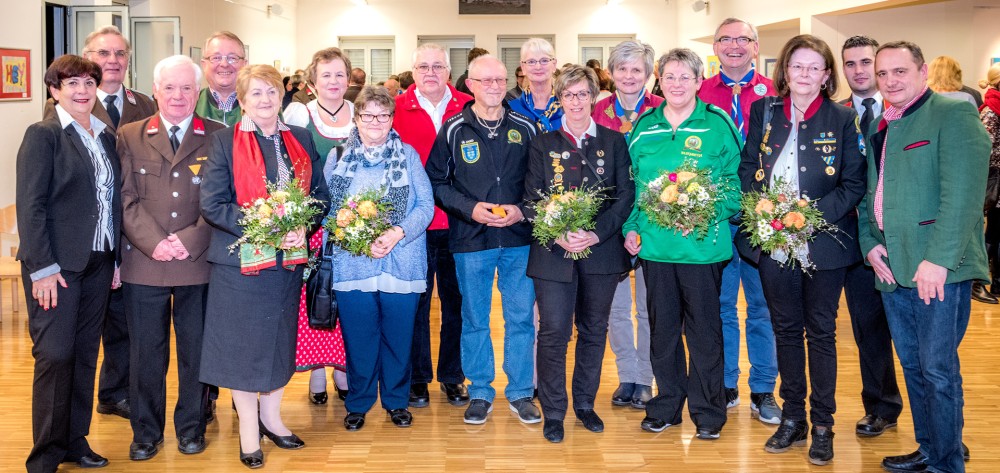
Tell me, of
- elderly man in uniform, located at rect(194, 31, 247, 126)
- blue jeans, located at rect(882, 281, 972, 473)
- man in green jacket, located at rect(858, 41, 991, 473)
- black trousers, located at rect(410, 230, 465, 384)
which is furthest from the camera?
black trousers, located at rect(410, 230, 465, 384)

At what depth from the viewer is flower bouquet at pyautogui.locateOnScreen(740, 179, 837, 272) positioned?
3.84 metres

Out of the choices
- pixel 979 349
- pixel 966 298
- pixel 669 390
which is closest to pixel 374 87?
pixel 669 390

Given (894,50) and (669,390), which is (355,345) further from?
(894,50)

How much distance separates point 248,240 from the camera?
155 inches

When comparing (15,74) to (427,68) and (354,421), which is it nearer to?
(427,68)

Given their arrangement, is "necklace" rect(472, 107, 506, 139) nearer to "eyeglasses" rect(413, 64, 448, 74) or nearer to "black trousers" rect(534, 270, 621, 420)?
"eyeglasses" rect(413, 64, 448, 74)

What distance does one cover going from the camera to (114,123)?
191 inches

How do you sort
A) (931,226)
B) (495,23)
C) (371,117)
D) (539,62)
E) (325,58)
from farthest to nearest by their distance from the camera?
(495,23) → (539,62) → (325,58) → (371,117) → (931,226)

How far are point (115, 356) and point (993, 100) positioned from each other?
7.24 m

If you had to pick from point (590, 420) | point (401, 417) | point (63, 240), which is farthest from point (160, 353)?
point (590, 420)

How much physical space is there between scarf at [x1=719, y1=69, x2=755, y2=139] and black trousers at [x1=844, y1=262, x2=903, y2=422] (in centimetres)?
93

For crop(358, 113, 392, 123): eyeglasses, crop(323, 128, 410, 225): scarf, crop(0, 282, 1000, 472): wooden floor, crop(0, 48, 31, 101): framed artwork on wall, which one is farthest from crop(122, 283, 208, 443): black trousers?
crop(0, 48, 31, 101): framed artwork on wall

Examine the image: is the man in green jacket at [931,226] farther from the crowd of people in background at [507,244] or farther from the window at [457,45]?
the window at [457,45]

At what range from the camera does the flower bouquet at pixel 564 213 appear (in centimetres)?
416
